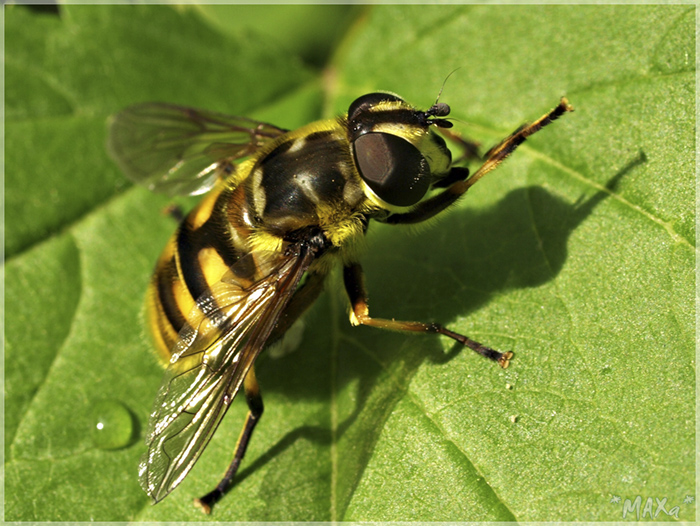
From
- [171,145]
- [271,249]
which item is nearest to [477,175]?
[271,249]

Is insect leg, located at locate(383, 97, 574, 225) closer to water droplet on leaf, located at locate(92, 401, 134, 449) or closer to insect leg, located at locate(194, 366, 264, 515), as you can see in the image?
insect leg, located at locate(194, 366, 264, 515)

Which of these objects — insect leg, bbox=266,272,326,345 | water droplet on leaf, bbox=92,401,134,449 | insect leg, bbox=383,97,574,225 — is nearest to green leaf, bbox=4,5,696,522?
water droplet on leaf, bbox=92,401,134,449

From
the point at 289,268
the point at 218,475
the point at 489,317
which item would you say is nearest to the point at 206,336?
the point at 289,268

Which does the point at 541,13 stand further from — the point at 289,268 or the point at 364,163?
the point at 289,268

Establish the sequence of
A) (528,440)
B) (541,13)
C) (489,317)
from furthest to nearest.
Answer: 1. (541,13)
2. (489,317)
3. (528,440)

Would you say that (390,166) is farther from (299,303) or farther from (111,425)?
(111,425)

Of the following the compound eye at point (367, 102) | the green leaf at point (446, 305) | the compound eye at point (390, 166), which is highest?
the compound eye at point (367, 102)

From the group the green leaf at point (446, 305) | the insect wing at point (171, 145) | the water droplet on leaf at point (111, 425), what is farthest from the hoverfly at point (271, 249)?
the insect wing at point (171, 145)

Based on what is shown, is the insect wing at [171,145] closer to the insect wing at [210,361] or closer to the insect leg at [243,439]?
the insect wing at [210,361]
